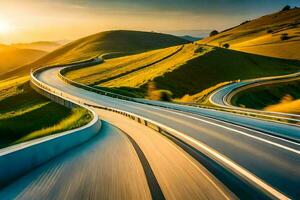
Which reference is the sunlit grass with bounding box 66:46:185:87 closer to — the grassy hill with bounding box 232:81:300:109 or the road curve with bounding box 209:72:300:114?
the road curve with bounding box 209:72:300:114

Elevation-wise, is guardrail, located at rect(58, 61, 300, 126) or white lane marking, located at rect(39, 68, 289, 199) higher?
white lane marking, located at rect(39, 68, 289, 199)

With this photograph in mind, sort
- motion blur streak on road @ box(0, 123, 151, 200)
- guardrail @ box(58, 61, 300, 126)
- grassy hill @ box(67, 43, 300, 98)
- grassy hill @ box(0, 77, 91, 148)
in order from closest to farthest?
motion blur streak on road @ box(0, 123, 151, 200) → grassy hill @ box(0, 77, 91, 148) → guardrail @ box(58, 61, 300, 126) → grassy hill @ box(67, 43, 300, 98)

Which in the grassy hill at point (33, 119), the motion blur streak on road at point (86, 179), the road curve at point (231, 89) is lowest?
the grassy hill at point (33, 119)

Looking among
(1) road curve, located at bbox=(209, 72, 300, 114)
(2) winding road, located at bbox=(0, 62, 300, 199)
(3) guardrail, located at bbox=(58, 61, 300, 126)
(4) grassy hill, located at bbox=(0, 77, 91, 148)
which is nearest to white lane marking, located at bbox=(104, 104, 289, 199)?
(2) winding road, located at bbox=(0, 62, 300, 199)

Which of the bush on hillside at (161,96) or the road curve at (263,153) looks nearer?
the road curve at (263,153)

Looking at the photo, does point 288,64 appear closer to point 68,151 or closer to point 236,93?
point 236,93

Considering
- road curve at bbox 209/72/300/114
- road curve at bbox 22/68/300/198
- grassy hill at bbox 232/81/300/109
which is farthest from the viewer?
grassy hill at bbox 232/81/300/109

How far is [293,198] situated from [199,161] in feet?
12.7

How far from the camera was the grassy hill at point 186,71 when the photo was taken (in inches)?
2817

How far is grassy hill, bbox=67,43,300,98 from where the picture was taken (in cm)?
7156

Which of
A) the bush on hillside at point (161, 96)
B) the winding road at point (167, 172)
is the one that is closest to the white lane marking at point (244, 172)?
the winding road at point (167, 172)

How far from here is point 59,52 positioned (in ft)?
628

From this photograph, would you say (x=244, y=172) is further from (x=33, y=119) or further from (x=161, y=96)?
(x=161, y=96)

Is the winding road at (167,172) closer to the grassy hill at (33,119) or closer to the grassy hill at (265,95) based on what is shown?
the grassy hill at (33,119)
